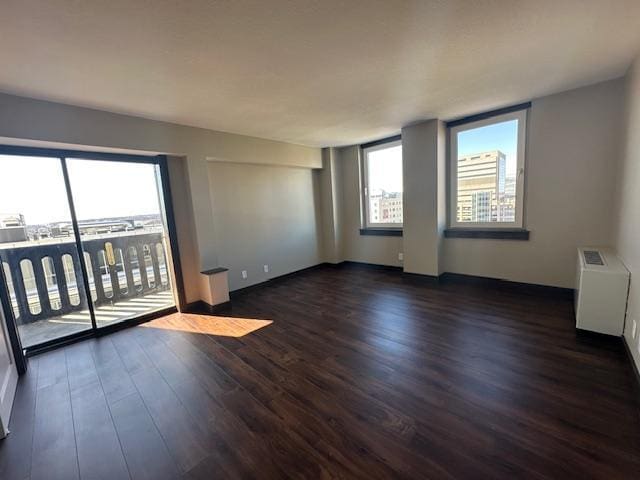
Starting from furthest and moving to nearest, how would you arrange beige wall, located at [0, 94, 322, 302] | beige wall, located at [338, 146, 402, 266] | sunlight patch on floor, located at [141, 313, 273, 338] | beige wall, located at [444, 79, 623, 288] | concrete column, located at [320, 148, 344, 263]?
concrete column, located at [320, 148, 344, 263] → beige wall, located at [338, 146, 402, 266] → sunlight patch on floor, located at [141, 313, 273, 338] → beige wall, located at [444, 79, 623, 288] → beige wall, located at [0, 94, 322, 302]

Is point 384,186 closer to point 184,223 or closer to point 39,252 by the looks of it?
point 184,223

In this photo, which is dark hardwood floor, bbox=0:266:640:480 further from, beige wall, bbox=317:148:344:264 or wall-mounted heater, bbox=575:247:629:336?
beige wall, bbox=317:148:344:264

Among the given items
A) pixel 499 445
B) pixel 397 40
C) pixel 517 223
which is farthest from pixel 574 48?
pixel 499 445

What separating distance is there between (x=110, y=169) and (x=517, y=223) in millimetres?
5163

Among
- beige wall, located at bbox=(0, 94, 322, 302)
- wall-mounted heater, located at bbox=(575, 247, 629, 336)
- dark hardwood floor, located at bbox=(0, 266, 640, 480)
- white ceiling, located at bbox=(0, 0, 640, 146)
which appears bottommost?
dark hardwood floor, located at bbox=(0, 266, 640, 480)

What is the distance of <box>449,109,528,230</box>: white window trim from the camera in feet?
11.0

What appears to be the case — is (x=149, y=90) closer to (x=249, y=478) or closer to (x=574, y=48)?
(x=249, y=478)

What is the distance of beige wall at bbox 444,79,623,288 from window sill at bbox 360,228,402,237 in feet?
5.23

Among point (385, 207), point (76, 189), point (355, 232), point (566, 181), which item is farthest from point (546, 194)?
point (76, 189)

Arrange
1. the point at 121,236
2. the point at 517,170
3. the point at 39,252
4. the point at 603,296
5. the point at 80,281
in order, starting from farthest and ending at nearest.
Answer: the point at 517,170 → the point at 121,236 → the point at 80,281 → the point at 39,252 → the point at 603,296

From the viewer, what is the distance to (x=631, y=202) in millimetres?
2098

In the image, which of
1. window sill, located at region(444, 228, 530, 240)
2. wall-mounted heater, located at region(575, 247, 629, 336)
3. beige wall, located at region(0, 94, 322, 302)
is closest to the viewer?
wall-mounted heater, located at region(575, 247, 629, 336)

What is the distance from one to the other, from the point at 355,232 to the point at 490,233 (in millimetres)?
2406

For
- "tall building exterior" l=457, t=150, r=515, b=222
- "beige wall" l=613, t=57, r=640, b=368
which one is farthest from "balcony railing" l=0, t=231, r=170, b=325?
"beige wall" l=613, t=57, r=640, b=368
